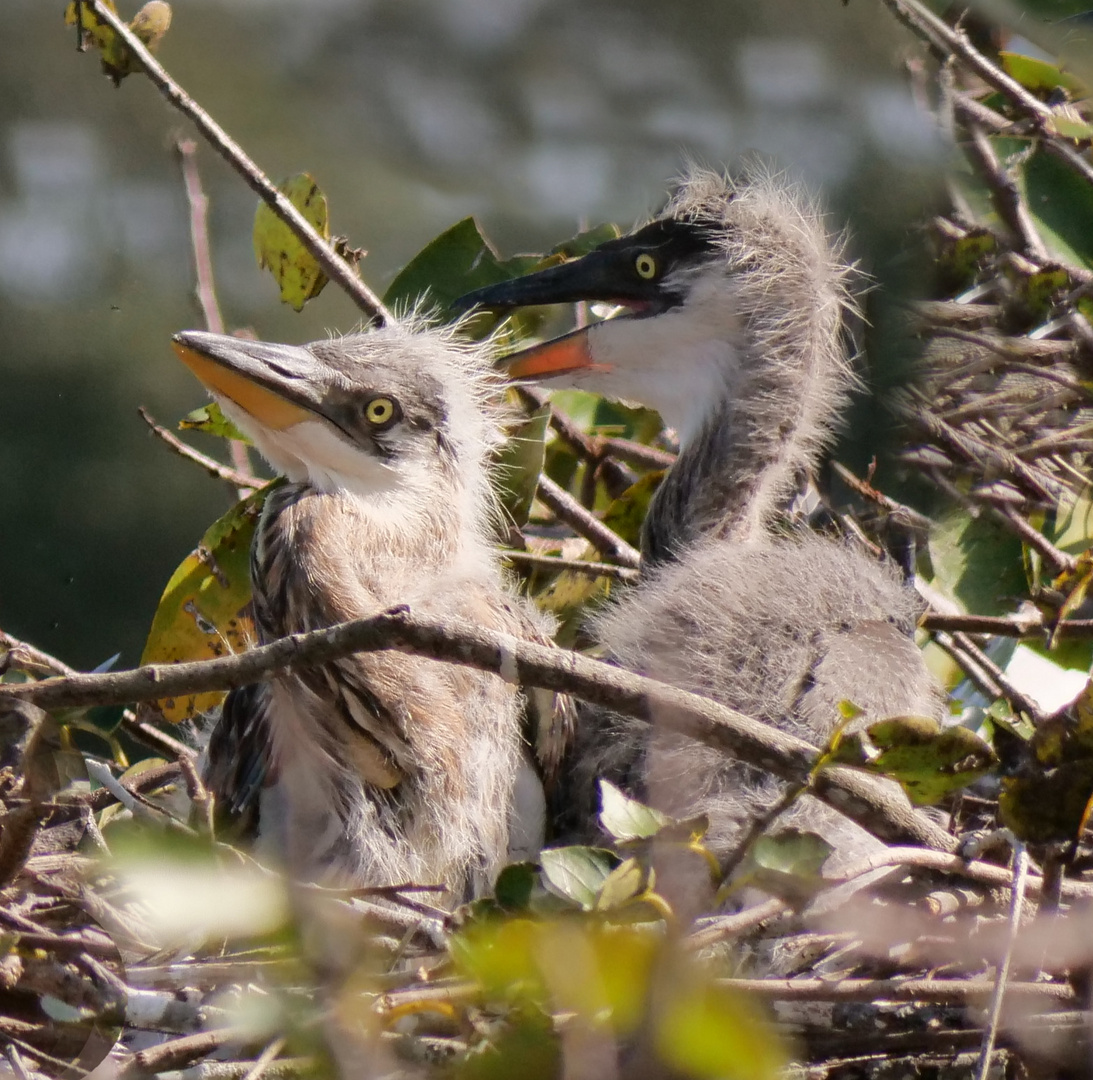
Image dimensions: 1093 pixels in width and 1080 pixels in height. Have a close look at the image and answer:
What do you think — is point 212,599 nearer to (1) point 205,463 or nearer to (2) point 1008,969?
(1) point 205,463

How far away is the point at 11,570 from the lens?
14.4 ft

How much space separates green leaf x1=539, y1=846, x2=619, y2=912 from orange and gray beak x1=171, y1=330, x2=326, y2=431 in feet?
2.88

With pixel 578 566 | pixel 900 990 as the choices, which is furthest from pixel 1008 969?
pixel 578 566

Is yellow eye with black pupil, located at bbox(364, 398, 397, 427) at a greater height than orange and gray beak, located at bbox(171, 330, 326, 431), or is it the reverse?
orange and gray beak, located at bbox(171, 330, 326, 431)

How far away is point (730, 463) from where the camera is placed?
2.32 m

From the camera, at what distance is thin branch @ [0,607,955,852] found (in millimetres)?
1033

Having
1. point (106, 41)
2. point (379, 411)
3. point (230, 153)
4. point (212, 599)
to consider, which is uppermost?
point (106, 41)

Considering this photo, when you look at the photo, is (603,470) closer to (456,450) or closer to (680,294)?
(680,294)

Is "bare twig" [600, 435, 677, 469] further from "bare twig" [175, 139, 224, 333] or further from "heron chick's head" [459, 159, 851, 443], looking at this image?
"bare twig" [175, 139, 224, 333]

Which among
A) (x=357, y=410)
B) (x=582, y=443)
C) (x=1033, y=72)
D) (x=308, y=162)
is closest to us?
(x=357, y=410)

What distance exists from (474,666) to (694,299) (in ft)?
4.68

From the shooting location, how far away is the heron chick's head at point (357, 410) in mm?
Answer: 1796

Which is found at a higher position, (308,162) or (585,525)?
(308,162)

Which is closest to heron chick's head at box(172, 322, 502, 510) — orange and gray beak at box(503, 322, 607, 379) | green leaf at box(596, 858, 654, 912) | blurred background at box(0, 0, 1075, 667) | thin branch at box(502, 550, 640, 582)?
thin branch at box(502, 550, 640, 582)
